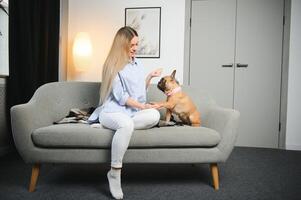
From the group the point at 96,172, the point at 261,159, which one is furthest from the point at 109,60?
the point at 261,159

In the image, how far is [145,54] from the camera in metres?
3.93

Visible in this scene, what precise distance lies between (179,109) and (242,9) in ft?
7.17

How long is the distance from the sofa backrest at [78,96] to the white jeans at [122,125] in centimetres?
56

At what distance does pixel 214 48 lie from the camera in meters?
3.96

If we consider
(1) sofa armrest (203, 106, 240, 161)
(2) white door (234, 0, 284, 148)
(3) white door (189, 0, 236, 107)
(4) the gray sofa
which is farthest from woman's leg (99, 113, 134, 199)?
(2) white door (234, 0, 284, 148)

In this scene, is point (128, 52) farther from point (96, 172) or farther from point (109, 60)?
point (96, 172)

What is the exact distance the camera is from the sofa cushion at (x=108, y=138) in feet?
6.52

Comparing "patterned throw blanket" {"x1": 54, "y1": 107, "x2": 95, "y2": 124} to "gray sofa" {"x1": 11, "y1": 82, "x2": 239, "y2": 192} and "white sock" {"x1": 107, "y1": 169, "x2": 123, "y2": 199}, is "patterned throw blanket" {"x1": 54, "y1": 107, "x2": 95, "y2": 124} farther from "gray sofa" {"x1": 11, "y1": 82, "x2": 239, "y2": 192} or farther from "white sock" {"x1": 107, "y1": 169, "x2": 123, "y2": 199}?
"white sock" {"x1": 107, "y1": 169, "x2": 123, "y2": 199}

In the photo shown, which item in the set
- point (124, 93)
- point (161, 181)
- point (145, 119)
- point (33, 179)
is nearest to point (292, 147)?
point (161, 181)

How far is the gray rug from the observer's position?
78.0 inches

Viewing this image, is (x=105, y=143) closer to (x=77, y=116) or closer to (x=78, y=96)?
(x=77, y=116)

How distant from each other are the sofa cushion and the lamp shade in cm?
194

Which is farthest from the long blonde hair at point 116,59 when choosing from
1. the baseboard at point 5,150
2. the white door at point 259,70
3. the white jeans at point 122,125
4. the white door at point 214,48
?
the white door at point 259,70

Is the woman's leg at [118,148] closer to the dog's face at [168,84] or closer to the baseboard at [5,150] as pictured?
the dog's face at [168,84]
